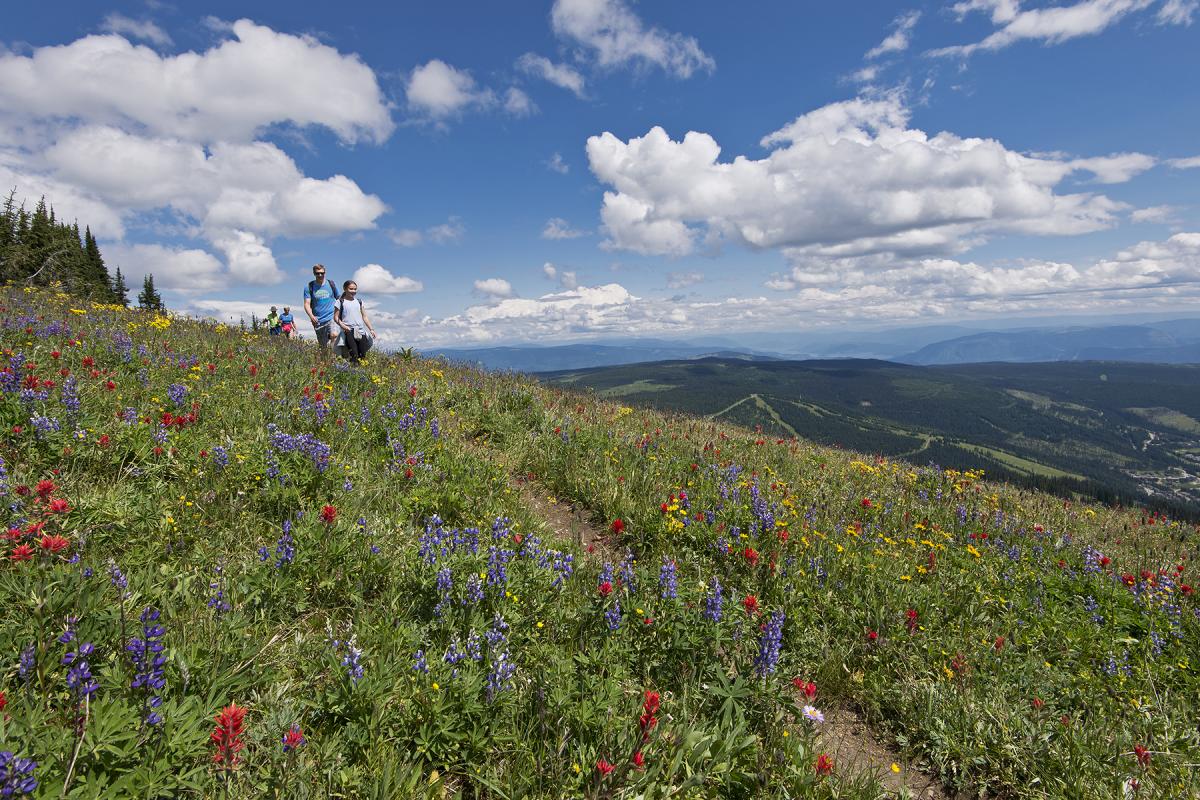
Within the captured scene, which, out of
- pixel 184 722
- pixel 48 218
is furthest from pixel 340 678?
pixel 48 218

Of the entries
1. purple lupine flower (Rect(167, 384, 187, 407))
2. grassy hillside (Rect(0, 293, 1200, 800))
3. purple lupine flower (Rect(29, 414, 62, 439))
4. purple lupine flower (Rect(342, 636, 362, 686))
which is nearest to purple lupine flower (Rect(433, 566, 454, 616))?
grassy hillside (Rect(0, 293, 1200, 800))

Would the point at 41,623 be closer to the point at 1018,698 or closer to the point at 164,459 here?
the point at 164,459

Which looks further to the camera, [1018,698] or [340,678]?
[1018,698]

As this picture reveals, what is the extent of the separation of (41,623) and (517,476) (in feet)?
16.8

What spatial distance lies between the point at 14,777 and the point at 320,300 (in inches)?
488

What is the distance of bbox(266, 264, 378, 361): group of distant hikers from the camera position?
11.4 metres

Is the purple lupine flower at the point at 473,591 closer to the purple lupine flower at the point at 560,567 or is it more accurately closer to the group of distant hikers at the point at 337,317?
the purple lupine flower at the point at 560,567

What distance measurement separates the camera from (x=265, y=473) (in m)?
4.57

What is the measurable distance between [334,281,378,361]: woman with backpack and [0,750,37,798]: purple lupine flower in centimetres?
1008

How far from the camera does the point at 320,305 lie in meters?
12.5

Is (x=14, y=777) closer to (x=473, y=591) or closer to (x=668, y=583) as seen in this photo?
(x=473, y=591)

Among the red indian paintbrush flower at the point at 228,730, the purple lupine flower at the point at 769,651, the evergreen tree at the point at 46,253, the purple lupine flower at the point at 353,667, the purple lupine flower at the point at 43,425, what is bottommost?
the purple lupine flower at the point at 769,651

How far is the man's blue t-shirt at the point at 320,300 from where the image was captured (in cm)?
1247

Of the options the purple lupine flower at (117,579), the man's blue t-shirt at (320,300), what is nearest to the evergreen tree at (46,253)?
the man's blue t-shirt at (320,300)
